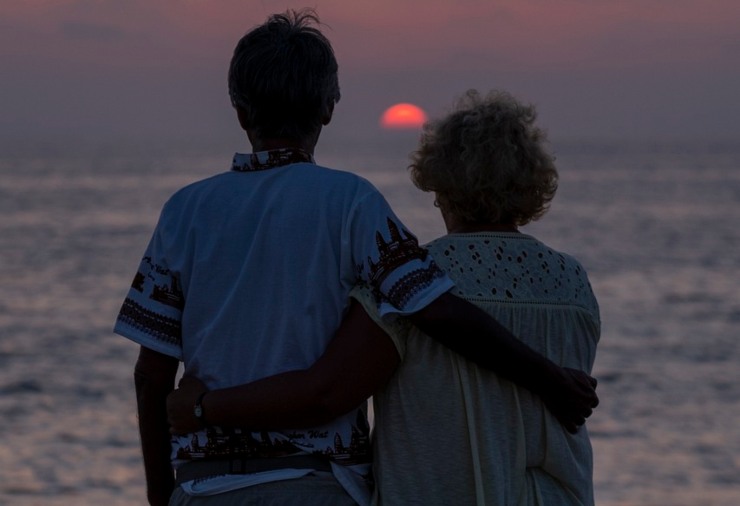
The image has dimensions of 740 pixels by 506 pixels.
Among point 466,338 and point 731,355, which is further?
point 731,355

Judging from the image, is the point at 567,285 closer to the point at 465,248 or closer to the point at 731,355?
the point at 465,248

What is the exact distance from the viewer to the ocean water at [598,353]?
1009 cm

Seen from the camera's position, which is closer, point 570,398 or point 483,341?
A: point 483,341

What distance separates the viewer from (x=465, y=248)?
285cm

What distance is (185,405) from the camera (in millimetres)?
2670

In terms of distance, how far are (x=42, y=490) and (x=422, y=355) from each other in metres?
7.40

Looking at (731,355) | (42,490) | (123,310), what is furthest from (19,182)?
(123,310)

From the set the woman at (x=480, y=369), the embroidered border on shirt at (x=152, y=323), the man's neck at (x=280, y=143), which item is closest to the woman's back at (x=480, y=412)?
the woman at (x=480, y=369)

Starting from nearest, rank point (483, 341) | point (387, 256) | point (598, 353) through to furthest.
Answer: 1. point (387, 256)
2. point (483, 341)
3. point (598, 353)

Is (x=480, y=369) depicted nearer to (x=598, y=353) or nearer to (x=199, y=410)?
(x=199, y=410)

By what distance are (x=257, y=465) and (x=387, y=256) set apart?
52 cm

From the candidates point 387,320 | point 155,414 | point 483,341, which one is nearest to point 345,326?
point 387,320

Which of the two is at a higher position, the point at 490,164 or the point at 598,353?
the point at 490,164

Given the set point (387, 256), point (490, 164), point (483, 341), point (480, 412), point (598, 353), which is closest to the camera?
point (387, 256)
